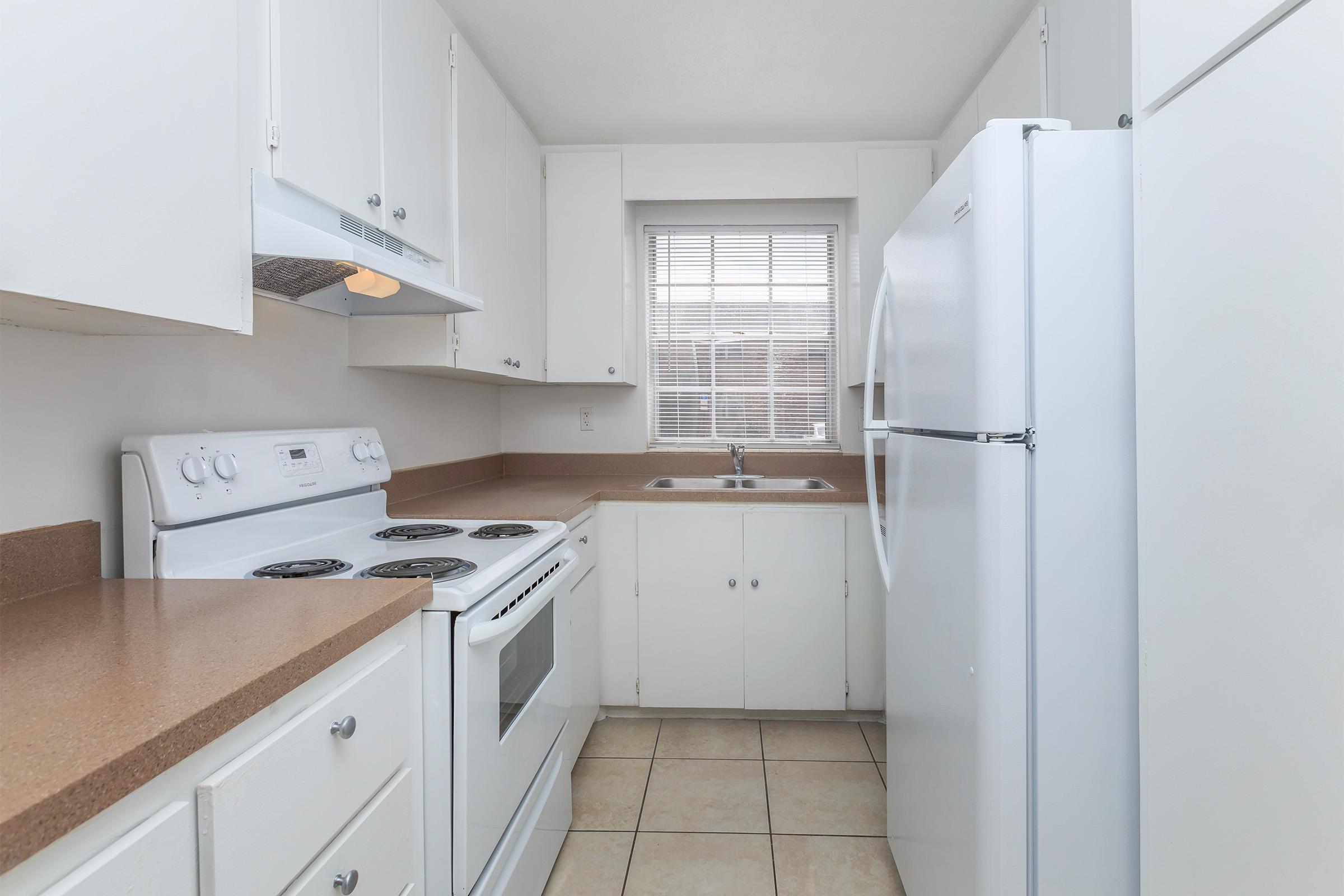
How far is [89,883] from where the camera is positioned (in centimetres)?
50

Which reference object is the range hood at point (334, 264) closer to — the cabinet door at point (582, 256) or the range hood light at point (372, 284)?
the range hood light at point (372, 284)

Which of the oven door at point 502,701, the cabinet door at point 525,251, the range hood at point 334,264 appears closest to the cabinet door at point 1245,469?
the oven door at point 502,701

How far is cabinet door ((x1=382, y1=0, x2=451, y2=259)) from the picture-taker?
1.54 metres

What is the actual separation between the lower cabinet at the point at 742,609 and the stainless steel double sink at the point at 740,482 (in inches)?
19.1

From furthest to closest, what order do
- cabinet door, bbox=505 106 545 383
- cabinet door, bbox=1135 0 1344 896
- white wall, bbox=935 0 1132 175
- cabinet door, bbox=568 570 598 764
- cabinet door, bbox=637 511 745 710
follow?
1. cabinet door, bbox=637 511 745 710
2. cabinet door, bbox=505 106 545 383
3. cabinet door, bbox=568 570 598 764
4. white wall, bbox=935 0 1132 175
5. cabinet door, bbox=1135 0 1344 896

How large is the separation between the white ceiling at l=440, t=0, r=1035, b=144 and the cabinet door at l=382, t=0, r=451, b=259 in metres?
0.22

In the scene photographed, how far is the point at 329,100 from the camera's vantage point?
1.28 m

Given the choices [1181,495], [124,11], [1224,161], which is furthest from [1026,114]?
[124,11]

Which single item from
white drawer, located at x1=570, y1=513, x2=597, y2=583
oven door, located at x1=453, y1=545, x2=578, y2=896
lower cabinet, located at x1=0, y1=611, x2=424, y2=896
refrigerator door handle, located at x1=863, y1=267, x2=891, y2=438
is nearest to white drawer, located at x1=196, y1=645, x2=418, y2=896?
lower cabinet, located at x1=0, y1=611, x2=424, y2=896

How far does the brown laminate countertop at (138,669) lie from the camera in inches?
19.6

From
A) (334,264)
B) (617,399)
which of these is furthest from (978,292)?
(617,399)

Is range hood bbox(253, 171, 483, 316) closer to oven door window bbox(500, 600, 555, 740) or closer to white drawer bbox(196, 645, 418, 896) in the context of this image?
white drawer bbox(196, 645, 418, 896)

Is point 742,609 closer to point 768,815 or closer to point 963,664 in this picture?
point 768,815

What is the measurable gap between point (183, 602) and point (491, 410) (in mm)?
2086
